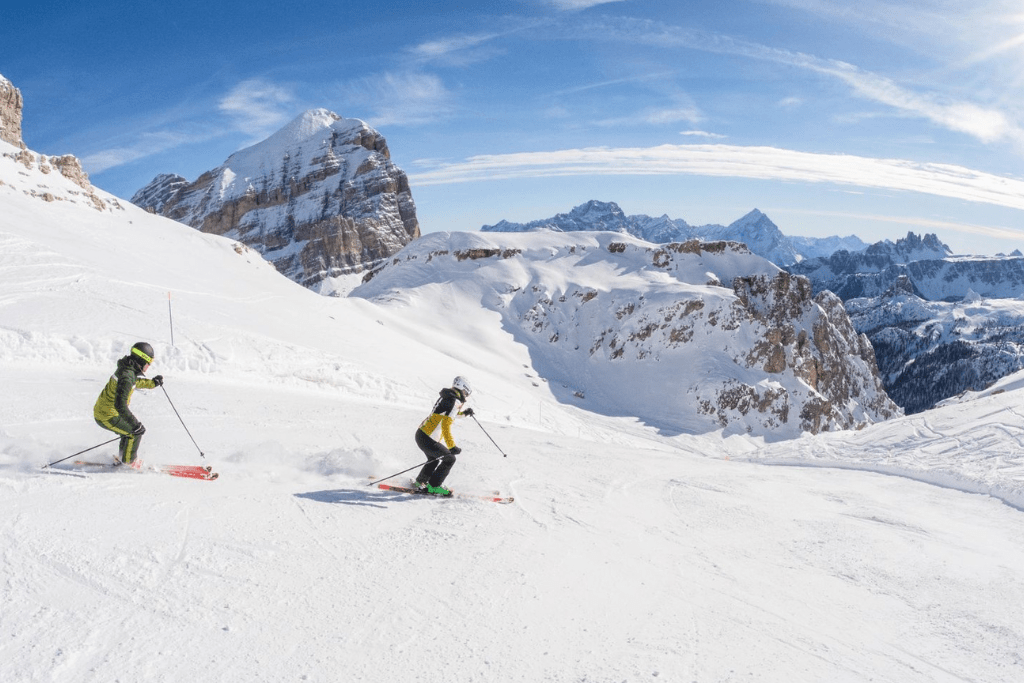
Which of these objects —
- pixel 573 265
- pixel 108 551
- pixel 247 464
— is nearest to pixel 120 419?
pixel 247 464

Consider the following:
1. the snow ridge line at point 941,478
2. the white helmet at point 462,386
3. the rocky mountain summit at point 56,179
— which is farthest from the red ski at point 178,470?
the rocky mountain summit at point 56,179

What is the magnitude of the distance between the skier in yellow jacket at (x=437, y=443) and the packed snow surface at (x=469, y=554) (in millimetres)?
381

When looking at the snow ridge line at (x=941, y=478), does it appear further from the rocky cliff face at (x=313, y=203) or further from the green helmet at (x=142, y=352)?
the rocky cliff face at (x=313, y=203)

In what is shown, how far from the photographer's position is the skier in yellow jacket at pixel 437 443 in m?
9.31

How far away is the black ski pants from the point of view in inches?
369

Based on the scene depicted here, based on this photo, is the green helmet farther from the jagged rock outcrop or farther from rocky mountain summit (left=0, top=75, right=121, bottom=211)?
the jagged rock outcrop

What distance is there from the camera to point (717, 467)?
15094 millimetres

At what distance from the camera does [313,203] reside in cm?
18388

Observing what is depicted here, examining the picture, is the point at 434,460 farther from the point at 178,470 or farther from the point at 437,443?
the point at 178,470

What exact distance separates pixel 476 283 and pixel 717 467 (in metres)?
70.0

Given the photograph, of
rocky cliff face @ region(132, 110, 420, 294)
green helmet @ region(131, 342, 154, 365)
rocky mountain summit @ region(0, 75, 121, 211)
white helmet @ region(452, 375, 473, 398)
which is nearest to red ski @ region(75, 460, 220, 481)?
green helmet @ region(131, 342, 154, 365)

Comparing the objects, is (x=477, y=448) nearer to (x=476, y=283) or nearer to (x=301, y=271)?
(x=476, y=283)

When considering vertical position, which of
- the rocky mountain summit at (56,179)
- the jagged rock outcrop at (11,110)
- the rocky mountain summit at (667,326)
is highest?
the jagged rock outcrop at (11,110)

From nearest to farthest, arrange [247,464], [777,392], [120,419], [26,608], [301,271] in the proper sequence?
1. [26,608]
2. [120,419]
3. [247,464]
4. [777,392]
5. [301,271]
